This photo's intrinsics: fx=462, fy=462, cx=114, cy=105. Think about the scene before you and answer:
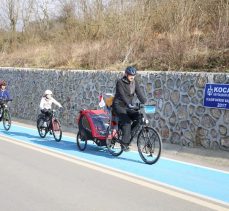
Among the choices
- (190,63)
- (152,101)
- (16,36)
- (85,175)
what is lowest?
(85,175)

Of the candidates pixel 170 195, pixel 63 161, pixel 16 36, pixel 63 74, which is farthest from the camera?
pixel 16 36

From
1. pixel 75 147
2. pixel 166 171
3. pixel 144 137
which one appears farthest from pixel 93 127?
pixel 166 171

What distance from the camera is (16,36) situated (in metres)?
35.2

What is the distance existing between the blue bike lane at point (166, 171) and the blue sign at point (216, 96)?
5.29 feet

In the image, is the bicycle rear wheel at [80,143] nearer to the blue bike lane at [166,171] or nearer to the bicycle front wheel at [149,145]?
the blue bike lane at [166,171]

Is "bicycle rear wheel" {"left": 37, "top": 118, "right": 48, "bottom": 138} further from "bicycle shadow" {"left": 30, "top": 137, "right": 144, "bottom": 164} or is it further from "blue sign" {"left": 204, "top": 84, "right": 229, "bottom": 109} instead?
"blue sign" {"left": 204, "top": 84, "right": 229, "bottom": 109}

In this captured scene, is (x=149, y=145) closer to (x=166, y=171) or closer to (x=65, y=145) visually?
(x=166, y=171)

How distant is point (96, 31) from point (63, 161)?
14183 mm

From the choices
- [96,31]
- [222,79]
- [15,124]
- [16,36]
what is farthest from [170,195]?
[16,36]

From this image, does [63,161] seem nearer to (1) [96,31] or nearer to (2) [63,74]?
(2) [63,74]

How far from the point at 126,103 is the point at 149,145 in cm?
104

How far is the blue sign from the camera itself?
1016 centimetres

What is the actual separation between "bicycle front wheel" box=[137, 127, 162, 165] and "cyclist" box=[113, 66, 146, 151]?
0.35 metres

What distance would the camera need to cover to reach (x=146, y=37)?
17.5 m
